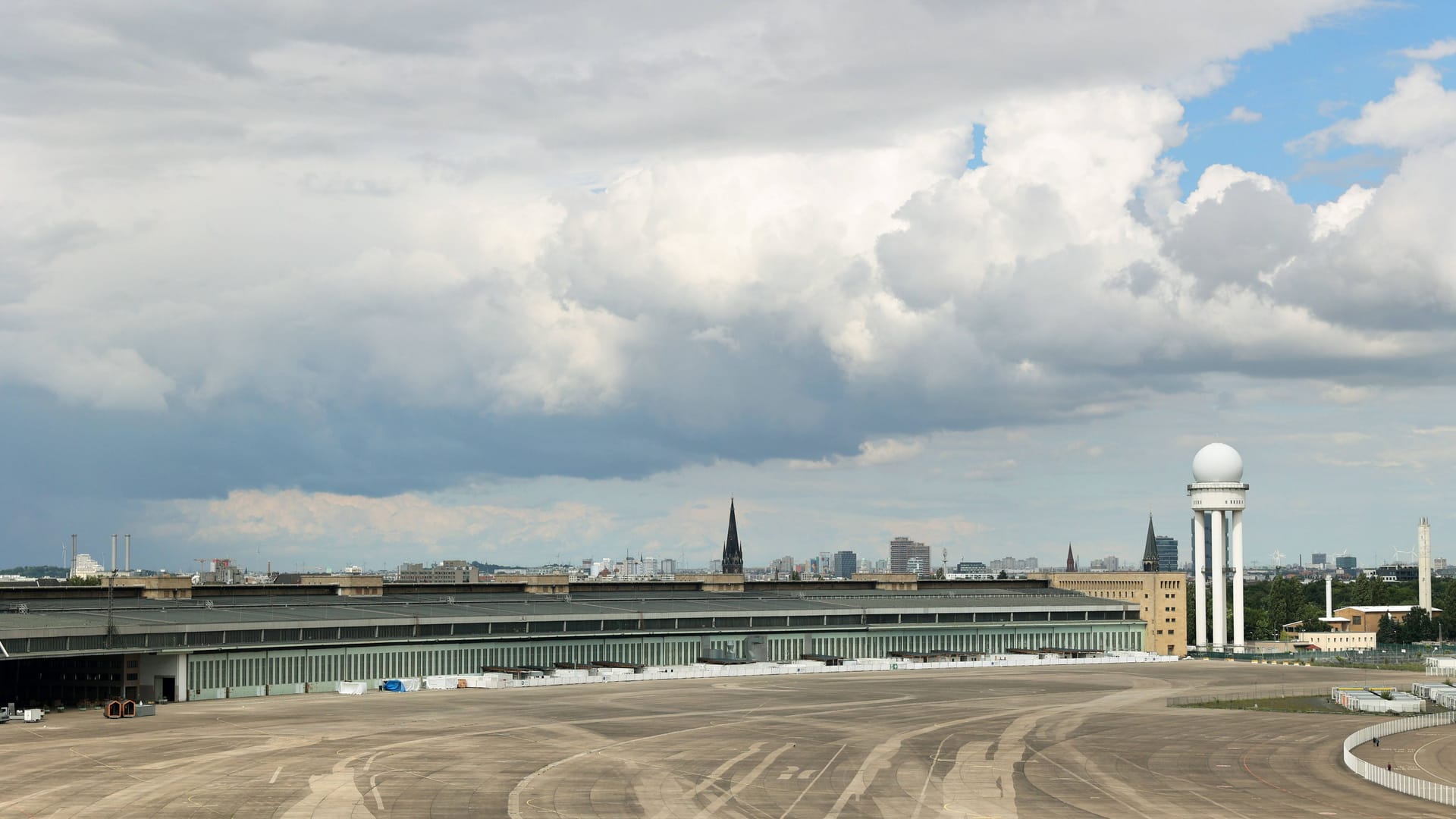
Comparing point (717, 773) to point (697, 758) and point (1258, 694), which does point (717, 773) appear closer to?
point (697, 758)

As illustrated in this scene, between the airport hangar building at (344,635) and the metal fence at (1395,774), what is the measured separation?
3071 inches

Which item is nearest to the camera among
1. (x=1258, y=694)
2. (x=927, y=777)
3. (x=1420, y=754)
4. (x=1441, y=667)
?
(x=927, y=777)

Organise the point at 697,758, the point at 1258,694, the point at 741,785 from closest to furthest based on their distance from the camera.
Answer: the point at 741,785
the point at 697,758
the point at 1258,694

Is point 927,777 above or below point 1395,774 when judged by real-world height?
below

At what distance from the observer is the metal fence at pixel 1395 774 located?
274 ft

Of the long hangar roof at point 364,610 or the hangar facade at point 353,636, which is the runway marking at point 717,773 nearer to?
the hangar facade at point 353,636

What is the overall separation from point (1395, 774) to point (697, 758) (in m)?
41.9

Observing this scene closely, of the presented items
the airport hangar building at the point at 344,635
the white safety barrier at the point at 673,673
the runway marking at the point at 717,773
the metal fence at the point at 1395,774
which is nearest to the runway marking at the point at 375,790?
the runway marking at the point at 717,773

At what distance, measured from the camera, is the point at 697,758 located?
100 meters

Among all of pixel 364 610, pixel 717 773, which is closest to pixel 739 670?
pixel 364 610

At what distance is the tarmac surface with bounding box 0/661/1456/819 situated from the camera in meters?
80.9

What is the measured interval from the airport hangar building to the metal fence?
78.0 meters

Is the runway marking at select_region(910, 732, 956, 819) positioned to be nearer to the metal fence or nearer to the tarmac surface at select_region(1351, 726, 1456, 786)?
the metal fence

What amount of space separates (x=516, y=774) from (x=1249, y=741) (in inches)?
2171
